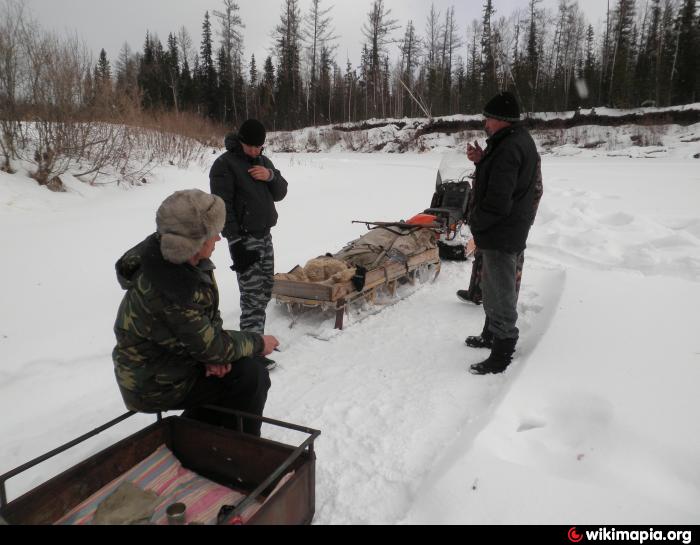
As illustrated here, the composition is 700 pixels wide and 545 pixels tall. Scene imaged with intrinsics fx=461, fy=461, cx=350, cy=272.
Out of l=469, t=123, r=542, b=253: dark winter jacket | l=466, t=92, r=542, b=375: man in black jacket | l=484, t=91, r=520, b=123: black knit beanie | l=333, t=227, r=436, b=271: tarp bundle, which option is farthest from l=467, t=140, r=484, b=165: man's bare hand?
l=333, t=227, r=436, b=271: tarp bundle

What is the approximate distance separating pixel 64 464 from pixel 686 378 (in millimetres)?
3623

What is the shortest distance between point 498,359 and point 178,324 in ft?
7.86

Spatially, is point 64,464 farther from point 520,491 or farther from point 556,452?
point 556,452

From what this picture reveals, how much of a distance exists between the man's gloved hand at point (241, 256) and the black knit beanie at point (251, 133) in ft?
2.44

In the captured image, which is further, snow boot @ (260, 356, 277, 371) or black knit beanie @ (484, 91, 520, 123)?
snow boot @ (260, 356, 277, 371)

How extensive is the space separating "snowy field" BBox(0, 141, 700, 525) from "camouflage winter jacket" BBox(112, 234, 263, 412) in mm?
922

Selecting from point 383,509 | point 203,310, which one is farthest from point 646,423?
point 203,310

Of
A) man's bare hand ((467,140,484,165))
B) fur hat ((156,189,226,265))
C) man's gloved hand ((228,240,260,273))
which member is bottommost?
man's gloved hand ((228,240,260,273))

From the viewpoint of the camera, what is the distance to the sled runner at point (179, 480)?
1.83m

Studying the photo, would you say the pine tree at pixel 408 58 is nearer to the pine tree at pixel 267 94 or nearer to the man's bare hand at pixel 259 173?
the pine tree at pixel 267 94

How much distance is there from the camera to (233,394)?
2.25 metres

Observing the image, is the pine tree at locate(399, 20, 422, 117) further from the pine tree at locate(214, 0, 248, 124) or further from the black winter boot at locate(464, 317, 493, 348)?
the black winter boot at locate(464, 317, 493, 348)

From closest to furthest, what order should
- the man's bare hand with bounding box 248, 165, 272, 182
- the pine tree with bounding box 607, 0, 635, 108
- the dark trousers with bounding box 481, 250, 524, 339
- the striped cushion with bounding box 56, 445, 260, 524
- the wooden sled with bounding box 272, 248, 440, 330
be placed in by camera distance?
the striped cushion with bounding box 56, 445, 260, 524, the dark trousers with bounding box 481, 250, 524, 339, the man's bare hand with bounding box 248, 165, 272, 182, the wooden sled with bounding box 272, 248, 440, 330, the pine tree with bounding box 607, 0, 635, 108

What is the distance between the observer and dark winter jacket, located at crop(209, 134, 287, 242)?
3361 mm
